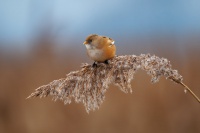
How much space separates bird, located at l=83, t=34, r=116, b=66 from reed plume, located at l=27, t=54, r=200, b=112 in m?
0.14

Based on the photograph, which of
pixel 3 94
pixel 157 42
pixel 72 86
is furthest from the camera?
pixel 157 42

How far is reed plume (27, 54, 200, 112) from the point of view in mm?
1703

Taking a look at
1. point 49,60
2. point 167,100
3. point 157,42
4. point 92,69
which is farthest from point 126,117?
point 92,69

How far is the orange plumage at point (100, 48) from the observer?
6.85 ft

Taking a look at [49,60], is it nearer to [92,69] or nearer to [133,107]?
[133,107]

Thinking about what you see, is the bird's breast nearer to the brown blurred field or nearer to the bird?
the bird

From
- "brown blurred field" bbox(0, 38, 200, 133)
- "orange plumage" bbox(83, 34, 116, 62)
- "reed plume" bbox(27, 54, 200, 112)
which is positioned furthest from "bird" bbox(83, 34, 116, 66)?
"brown blurred field" bbox(0, 38, 200, 133)

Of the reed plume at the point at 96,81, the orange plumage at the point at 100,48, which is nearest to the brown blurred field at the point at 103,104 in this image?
the orange plumage at the point at 100,48

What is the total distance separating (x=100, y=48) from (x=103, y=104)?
299 cm

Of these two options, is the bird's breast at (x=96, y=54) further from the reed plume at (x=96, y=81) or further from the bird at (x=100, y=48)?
the reed plume at (x=96, y=81)

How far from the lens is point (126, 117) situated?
5.02 metres

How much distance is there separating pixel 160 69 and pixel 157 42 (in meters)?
A: 4.94

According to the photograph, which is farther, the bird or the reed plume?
the bird

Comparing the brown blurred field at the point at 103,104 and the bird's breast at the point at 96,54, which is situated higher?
the brown blurred field at the point at 103,104
